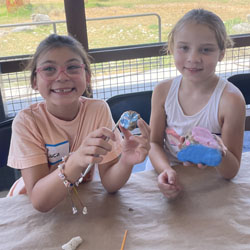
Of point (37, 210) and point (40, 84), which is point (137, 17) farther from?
point (37, 210)

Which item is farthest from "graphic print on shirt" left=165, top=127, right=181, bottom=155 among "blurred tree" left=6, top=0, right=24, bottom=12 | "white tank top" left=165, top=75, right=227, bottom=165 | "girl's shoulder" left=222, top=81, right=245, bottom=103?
"blurred tree" left=6, top=0, right=24, bottom=12

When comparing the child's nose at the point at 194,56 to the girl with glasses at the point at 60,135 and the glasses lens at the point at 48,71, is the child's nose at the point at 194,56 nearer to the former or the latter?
the girl with glasses at the point at 60,135

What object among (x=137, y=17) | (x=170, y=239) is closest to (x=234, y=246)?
(x=170, y=239)

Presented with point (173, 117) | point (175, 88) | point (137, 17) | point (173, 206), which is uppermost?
point (137, 17)

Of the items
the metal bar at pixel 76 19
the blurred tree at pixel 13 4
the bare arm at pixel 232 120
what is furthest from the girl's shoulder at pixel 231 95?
the blurred tree at pixel 13 4

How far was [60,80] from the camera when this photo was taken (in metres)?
0.95

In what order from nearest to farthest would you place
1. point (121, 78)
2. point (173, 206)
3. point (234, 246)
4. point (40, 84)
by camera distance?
point (234, 246)
point (173, 206)
point (40, 84)
point (121, 78)

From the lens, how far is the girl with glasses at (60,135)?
822mm

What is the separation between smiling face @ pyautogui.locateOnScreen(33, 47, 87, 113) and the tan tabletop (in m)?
0.31

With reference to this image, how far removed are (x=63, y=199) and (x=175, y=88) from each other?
68cm

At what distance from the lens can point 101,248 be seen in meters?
0.68

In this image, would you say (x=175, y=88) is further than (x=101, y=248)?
Yes

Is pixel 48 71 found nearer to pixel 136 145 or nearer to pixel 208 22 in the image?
pixel 136 145

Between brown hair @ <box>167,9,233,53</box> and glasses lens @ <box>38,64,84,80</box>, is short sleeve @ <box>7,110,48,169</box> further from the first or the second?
brown hair @ <box>167,9,233,53</box>
